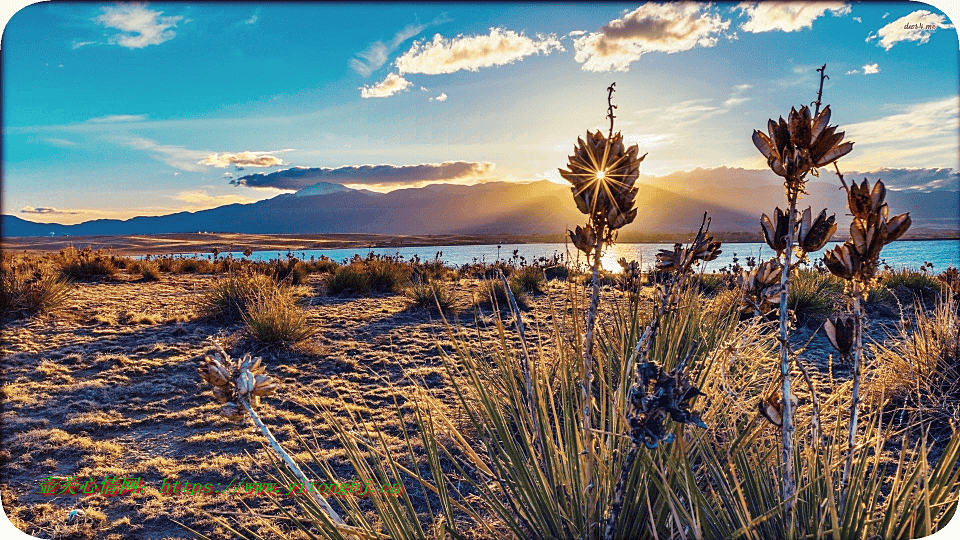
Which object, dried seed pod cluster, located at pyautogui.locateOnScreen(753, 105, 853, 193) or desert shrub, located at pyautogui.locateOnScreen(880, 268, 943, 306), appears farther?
desert shrub, located at pyautogui.locateOnScreen(880, 268, 943, 306)

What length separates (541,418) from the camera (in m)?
1.45

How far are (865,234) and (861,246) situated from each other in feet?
0.08

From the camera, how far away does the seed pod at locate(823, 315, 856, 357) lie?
945 mm

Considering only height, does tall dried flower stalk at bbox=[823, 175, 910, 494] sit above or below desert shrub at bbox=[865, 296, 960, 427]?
above

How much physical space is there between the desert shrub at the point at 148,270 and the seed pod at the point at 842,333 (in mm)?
10704

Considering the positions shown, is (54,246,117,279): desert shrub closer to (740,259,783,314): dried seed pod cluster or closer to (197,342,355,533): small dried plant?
(197,342,355,533): small dried plant

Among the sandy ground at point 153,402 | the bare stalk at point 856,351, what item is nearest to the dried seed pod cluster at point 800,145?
the bare stalk at point 856,351

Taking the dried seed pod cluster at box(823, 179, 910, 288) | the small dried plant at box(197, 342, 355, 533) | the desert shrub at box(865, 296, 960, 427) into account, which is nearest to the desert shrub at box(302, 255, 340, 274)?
the desert shrub at box(865, 296, 960, 427)

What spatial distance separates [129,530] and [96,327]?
4.02 m

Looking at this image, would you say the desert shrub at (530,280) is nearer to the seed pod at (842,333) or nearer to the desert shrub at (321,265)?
the desert shrub at (321,265)

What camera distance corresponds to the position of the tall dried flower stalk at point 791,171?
0.88 m

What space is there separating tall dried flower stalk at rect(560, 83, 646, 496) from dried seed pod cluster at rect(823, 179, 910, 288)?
0.40 metres

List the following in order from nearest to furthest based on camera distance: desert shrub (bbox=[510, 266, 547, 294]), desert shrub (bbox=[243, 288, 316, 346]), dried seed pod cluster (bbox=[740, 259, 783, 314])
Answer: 1. dried seed pod cluster (bbox=[740, 259, 783, 314])
2. desert shrub (bbox=[243, 288, 316, 346])
3. desert shrub (bbox=[510, 266, 547, 294])

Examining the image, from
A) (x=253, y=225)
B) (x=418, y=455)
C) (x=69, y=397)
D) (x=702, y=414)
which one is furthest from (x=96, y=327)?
(x=253, y=225)
